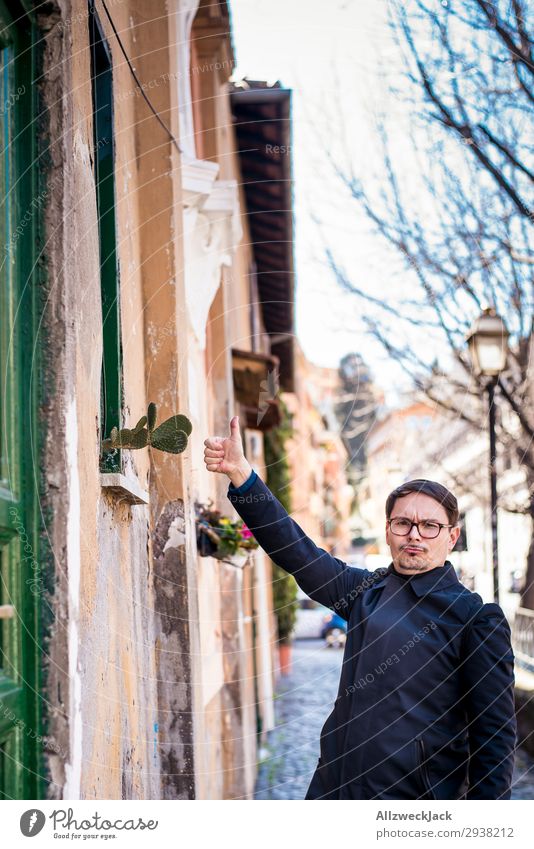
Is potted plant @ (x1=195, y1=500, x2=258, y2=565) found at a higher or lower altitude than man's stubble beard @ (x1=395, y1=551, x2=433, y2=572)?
higher

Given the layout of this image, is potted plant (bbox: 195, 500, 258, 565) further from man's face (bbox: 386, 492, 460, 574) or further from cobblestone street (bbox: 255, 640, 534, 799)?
cobblestone street (bbox: 255, 640, 534, 799)

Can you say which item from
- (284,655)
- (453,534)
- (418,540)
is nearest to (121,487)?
(418,540)

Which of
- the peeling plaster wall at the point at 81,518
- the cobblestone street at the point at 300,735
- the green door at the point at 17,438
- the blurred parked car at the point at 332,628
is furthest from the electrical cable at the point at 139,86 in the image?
the blurred parked car at the point at 332,628

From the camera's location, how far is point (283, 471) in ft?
52.4

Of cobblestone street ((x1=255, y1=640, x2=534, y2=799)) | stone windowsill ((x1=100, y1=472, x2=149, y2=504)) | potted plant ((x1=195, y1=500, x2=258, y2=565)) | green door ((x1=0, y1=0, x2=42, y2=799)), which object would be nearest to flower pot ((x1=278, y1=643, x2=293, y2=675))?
cobblestone street ((x1=255, y1=640, x2=534, y2=799))

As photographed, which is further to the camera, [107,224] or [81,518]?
[107,224]

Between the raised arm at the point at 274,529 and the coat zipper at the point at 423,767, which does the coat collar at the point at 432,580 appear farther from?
the coat zipper at the point at 423,767

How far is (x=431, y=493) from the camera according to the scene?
3182 mm

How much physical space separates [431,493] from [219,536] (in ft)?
7.34

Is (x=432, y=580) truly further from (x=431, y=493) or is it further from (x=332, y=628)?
(x=332, y=628)

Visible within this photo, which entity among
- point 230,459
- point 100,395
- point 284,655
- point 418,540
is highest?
point 100,395

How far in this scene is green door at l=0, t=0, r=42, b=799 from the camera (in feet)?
7.36

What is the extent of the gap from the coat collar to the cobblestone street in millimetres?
3937

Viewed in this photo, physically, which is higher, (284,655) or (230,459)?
(230,459)
